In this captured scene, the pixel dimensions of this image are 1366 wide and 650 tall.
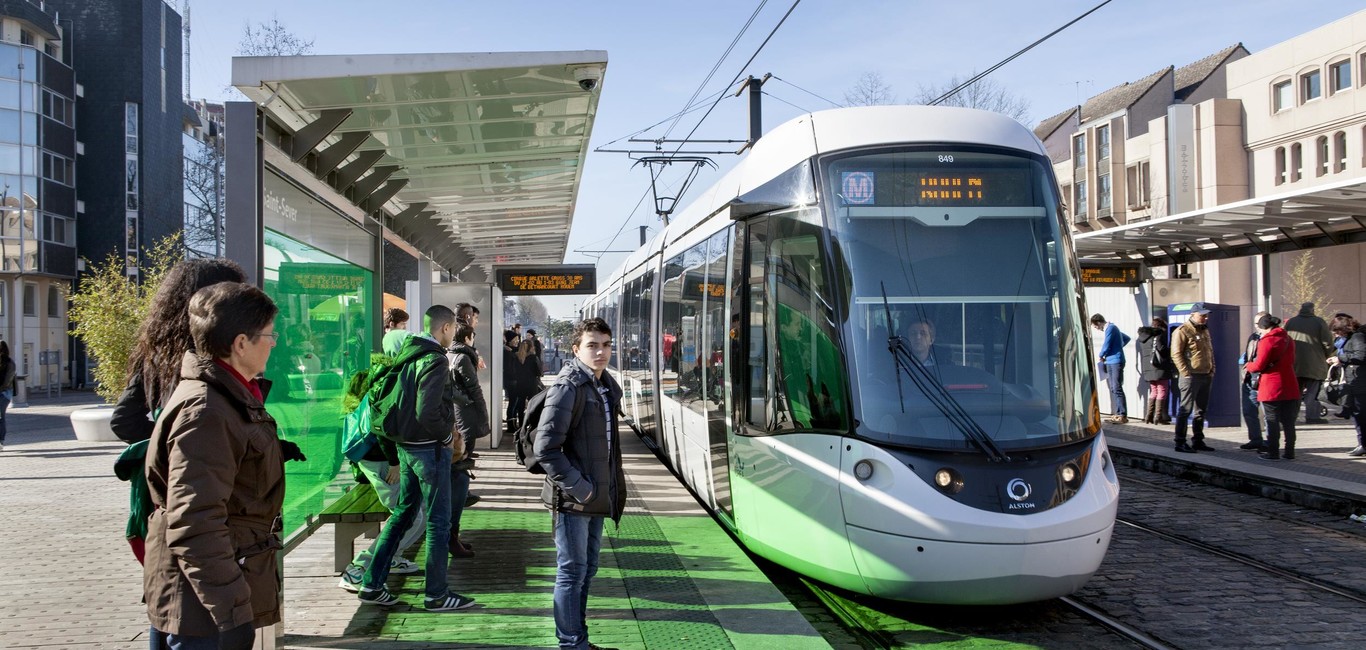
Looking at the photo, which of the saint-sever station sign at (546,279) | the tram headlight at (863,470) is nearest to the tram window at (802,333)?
the tram headlight at (863,470)

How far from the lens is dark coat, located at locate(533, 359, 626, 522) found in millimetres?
5137

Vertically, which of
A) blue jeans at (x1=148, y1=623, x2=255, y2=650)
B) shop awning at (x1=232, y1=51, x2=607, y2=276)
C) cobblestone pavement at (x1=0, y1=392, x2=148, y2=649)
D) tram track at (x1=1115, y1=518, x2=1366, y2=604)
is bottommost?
tram track at (x1=1115, y1=518, x2=1366, y2=604)

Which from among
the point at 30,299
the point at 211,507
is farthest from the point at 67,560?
the point at 30,299

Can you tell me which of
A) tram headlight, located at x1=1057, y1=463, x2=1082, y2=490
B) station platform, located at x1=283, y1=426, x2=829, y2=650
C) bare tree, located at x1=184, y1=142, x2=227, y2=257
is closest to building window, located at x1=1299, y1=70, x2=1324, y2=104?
station platform, located at x1=283, y1=426, x2=829, y2=650

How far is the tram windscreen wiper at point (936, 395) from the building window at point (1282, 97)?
4232 cm

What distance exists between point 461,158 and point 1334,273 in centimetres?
4187

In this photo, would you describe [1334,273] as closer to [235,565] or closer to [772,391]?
[772,391]

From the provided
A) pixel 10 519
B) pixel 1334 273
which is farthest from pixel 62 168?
pixel 1334 273

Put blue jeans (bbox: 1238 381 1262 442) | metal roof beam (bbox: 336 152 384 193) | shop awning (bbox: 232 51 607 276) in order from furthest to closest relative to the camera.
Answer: blue jeans (bbox: 1238 381 1262 442)
metal roof beam (bbox: 336 152 384 193)
shop awning (bbox: 232 51 607 276)

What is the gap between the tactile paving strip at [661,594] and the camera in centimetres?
576

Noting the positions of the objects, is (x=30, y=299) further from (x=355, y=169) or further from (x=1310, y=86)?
(x=1310, y=86)

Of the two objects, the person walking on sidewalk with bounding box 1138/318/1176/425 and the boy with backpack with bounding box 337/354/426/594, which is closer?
the boy with backpack with bounding box 337/354/426/594

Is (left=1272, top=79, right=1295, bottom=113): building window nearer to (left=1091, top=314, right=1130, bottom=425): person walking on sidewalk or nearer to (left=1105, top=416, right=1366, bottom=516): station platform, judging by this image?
(left=1091, top=314, right=1130, bottom=425): person walking on sidewalk

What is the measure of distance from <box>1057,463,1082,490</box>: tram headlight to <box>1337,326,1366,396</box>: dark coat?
8.60m
